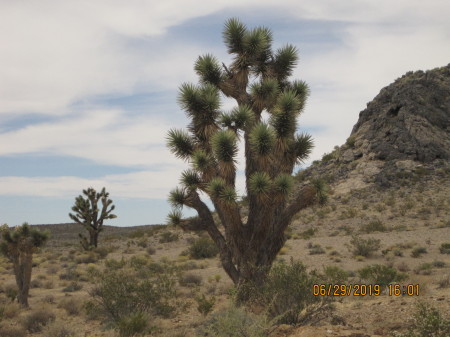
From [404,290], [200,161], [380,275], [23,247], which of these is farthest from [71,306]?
[404,290]

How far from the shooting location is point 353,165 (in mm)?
42781

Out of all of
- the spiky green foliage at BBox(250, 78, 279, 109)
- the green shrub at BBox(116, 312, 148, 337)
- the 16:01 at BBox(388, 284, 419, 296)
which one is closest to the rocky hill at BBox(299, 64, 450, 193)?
the 16:01 at BBox(388, 284, 419, 296)

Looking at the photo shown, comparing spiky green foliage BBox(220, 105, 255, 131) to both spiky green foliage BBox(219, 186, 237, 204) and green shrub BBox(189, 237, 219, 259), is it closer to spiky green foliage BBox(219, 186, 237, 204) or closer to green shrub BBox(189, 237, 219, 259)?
spiky green foliage BBox(219, 186, 237, 204)

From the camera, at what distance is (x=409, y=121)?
139 ft

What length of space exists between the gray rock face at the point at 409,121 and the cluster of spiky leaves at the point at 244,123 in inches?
1209

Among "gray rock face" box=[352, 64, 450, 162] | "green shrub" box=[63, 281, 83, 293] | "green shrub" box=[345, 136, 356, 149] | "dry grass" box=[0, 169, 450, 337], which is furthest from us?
"green shrub" box=[345, 136, 356, 149]

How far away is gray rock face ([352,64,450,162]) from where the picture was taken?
40.7m

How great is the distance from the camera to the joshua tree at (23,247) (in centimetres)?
1523

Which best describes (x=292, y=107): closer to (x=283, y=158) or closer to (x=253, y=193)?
(x=283, y=158)

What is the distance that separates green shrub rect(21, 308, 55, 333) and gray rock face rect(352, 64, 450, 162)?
3470cm

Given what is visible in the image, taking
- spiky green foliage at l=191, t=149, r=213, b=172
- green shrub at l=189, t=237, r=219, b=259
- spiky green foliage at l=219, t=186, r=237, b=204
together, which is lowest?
green shrub at l=189, t=237, r=219, b=259

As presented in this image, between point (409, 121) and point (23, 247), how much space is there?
36.0 m

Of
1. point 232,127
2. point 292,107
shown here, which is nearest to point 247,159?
point 232,127

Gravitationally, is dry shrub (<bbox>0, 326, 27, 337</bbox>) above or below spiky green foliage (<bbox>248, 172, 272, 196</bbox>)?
below
